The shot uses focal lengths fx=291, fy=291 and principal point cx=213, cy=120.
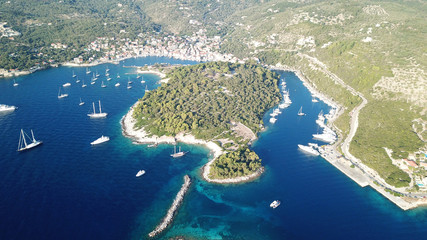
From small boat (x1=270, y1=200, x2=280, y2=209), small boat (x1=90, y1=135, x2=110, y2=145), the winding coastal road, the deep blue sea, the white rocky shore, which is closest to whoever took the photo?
the deep blue sea

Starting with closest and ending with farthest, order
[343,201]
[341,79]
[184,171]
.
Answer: [343,201], [184,171], [341,79]

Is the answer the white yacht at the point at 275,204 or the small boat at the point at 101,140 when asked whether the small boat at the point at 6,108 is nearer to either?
the small boat at the point at 101,140

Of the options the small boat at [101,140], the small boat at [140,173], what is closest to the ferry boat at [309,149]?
the small boat at [140,173]

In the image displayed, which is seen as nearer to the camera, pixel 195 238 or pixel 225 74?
pixel 195 238

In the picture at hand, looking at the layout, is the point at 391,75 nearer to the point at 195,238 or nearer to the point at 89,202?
the point at 195,238

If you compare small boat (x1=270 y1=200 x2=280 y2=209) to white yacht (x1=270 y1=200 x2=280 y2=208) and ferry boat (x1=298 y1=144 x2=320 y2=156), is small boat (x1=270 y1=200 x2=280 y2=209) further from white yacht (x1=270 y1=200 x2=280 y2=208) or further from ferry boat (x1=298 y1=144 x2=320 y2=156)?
ferry boat (x1=298 y1=144 x2=320 y2=156)

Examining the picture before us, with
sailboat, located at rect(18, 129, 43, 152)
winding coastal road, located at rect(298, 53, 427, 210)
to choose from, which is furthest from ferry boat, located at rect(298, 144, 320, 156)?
sailboat, located at rect(18, 129, 43, 152)

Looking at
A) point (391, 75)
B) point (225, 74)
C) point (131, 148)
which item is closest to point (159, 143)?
point (131, 148)
